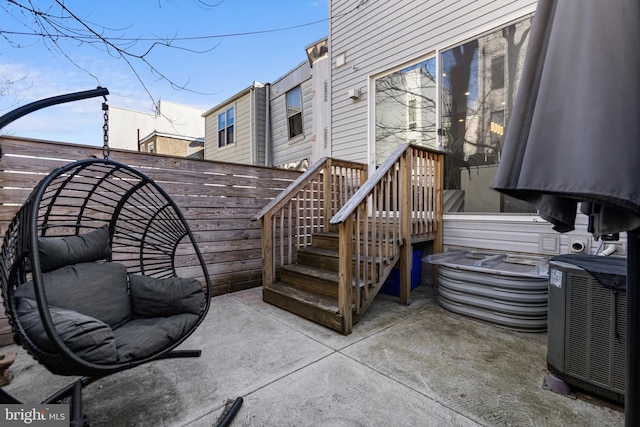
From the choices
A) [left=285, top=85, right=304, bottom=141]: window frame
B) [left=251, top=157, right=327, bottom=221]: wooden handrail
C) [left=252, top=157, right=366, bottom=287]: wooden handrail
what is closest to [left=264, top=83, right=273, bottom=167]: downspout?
[left=285, top=85, right=304, bottom=141]: window frame

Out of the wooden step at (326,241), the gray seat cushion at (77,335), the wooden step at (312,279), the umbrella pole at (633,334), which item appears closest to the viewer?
the umbrella pole at (633,334)

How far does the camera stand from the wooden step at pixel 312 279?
2.94 metres

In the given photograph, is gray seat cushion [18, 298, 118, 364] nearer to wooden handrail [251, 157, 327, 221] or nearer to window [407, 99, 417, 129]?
wooden handrail [251, 157, 327, 221]

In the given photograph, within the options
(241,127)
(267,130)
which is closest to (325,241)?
(267,130)

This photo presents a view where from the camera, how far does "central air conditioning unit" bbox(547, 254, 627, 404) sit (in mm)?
1571

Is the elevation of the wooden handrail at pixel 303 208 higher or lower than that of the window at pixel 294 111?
lower

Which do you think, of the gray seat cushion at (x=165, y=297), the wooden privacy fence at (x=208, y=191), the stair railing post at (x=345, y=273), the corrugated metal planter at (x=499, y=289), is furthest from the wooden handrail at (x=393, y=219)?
the wooden privacy fence at (x=208, y=191)

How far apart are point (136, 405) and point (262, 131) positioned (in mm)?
7503

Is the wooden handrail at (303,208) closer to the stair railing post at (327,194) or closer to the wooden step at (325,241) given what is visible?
the stair railing post at (327,194)

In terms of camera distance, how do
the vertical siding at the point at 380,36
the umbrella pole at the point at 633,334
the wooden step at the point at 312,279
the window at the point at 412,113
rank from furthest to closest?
the window at the point at 412,113 → the vertical siding at the point at 380,36 → the wooden step at the point at 312,279 → the umbrella pole at the point at 633,334

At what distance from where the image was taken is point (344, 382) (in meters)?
1.87

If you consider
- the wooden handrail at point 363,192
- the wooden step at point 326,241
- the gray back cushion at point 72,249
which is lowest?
the wooden step at point 326,241

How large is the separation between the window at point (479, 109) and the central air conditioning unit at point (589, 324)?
1.47 meters

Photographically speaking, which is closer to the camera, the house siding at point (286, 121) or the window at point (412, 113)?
the window at point (412, 113)
